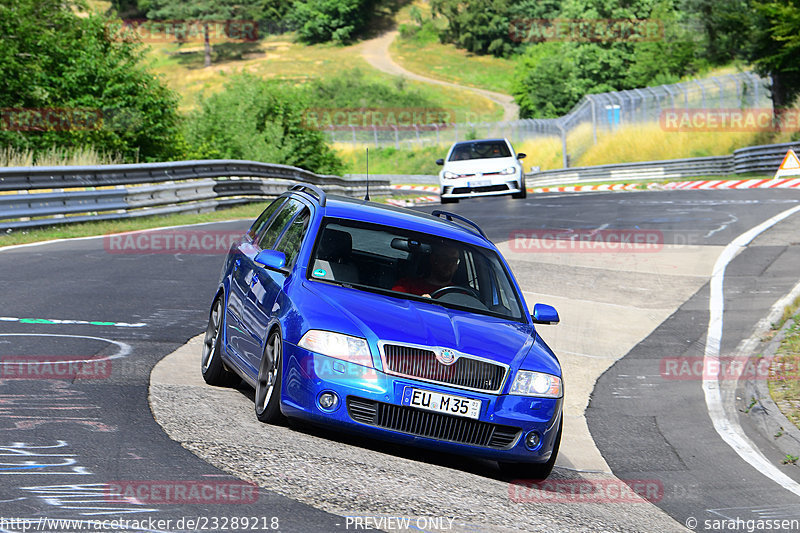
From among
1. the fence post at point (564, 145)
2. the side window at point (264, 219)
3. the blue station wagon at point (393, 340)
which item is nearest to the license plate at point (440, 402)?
the blue station wagon at point (393, 340)

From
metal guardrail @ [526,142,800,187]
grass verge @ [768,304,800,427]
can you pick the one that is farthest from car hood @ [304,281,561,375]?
metal guardrail @ [526,142,800,187]

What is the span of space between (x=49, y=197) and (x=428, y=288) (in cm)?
1291

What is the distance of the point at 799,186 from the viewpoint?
31.3 m

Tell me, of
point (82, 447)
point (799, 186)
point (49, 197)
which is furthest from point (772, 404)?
point (799, 186)

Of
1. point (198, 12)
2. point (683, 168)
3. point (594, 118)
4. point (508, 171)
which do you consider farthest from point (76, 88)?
point (198, 12)

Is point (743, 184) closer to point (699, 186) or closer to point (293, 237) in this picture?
point (699, 186)

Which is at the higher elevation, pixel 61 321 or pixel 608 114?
pixel 608 114

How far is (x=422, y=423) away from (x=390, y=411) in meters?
0.21

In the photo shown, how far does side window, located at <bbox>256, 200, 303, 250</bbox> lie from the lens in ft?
27.5

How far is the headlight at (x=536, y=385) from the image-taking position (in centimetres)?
664

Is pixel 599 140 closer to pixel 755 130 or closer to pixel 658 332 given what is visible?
pixel 755 130

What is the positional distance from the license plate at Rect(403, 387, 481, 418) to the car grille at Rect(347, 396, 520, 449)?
36mm

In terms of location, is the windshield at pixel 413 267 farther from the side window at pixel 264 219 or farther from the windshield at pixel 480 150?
the windshield at pixel 480 150

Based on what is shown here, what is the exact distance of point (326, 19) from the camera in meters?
140
